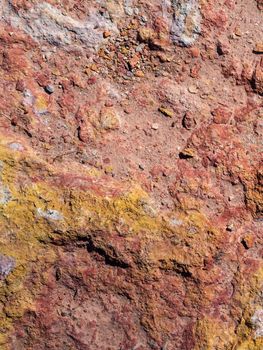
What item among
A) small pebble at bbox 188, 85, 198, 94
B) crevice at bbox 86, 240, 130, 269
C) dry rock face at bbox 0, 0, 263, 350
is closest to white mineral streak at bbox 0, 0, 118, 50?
dry rock face at bbox 0, 0, 263, 350

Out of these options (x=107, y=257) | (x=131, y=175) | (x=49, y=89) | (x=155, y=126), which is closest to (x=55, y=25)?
(x=49, y=89)

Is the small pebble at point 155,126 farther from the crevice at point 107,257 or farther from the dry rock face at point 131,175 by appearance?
the crevice at point 107,257

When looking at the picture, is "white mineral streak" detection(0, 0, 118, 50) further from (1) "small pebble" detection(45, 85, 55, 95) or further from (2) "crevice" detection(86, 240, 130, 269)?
(2) "crevice" detection(86, 240, 130, 269)

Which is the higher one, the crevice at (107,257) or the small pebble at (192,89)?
the small pebble at (192,89)

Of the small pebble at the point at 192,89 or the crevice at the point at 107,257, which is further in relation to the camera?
the small pebble at the point at 192,89

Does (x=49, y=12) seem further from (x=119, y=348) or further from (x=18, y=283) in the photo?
(x=119, y=348)

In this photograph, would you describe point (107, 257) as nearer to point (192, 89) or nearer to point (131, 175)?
point (131, 175)

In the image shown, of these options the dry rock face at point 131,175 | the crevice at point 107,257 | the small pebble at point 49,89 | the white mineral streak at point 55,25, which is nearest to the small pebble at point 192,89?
the dry rock face at point 131,175

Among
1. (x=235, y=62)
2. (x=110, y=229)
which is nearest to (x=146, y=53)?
(x=235, y=62)
